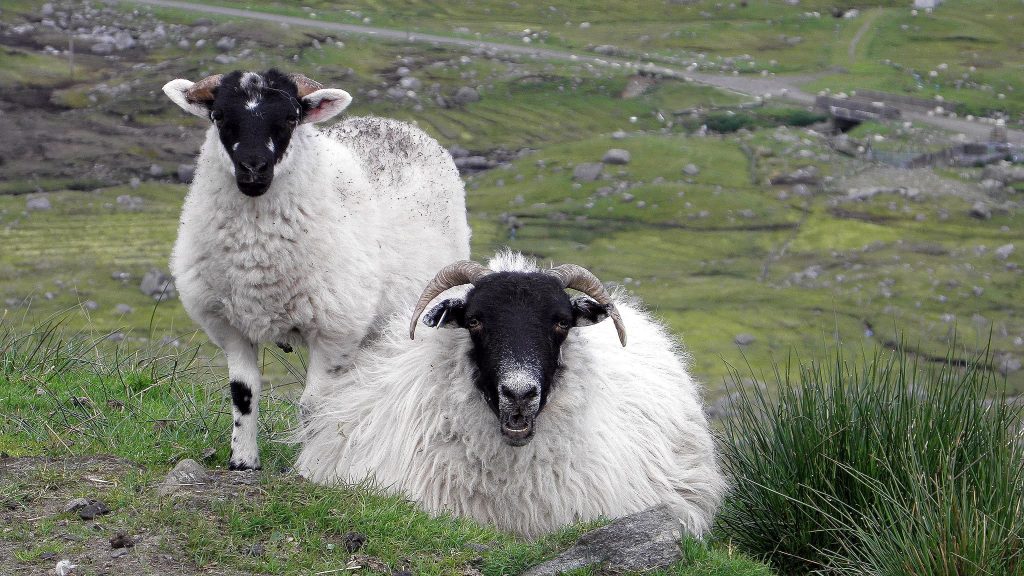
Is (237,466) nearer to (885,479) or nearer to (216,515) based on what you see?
(216,515)

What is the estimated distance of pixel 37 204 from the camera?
41188 millimetres

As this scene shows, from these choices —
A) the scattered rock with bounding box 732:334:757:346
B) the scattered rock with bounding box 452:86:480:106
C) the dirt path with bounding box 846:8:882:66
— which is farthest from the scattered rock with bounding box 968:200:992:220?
the scattered rock with bounding box 452:86:480:106

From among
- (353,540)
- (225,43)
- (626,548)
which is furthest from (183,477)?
(225,43)

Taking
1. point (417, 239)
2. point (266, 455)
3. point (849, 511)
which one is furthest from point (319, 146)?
point (849, 511)

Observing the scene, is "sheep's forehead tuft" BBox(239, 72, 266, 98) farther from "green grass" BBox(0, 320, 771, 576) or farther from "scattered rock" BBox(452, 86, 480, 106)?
"scattered rock" BBox(452, 86, 480, 106)

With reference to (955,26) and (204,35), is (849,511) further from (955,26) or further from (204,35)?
(955,26)

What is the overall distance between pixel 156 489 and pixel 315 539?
1.02m

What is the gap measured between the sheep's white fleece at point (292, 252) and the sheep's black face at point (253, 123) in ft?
0.49

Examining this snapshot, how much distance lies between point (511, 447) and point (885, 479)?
6.89 feet

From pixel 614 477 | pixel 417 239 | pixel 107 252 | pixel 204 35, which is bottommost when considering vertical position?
pixel 107 252

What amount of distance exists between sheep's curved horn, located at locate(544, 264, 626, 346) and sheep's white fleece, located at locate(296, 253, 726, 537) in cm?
26

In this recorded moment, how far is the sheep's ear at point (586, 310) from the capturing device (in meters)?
6.65

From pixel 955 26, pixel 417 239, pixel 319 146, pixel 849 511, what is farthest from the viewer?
pixel 955 26

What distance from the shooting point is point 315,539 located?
209 inches
